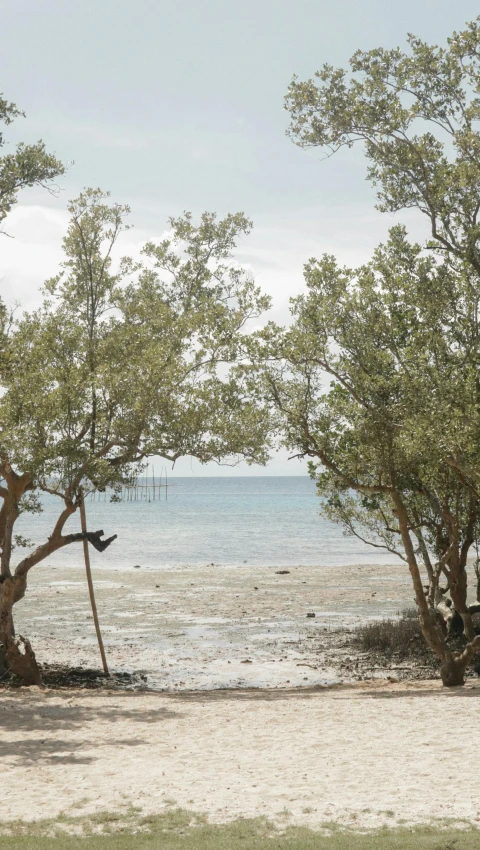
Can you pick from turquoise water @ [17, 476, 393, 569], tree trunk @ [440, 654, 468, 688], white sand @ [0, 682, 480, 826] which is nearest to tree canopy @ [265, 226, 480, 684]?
tree trunk @ [440, 654, 468, 688]

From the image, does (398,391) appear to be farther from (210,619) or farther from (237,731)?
(210,619)

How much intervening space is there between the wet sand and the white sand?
4075 mm

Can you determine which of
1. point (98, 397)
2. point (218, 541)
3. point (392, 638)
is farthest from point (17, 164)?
point (218, 541)

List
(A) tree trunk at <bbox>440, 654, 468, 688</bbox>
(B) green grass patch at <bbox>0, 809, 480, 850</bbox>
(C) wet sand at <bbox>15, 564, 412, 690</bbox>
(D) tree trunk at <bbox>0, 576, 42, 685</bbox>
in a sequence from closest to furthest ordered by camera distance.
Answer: (B) green grass patch at <bbox>0, 809, 480, 850</bbox> < (A) tree trunk at <bbox>440, 654, 468, 688</bbox> < (D) tree trunk at <bbox>0, 576, 42, 685</bbox> < (C) wet sand at <bbox>15, 564, 412, 690</bbox>

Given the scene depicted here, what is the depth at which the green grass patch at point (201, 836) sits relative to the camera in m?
7.57

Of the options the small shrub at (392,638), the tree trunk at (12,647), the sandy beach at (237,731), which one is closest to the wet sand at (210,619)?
the sandy beach at (237,731)

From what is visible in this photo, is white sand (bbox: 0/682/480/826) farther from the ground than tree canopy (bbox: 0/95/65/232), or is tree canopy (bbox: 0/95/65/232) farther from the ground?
tree canopy (bbox: 0/95/65/232)

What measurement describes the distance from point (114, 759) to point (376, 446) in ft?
27.3

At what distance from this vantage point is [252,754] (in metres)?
11.6

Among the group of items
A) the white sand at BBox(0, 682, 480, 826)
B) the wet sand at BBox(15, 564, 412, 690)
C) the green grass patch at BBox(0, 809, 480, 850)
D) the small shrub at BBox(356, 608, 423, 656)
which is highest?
the green grass patch at BBox(0, 809, 480, 850)

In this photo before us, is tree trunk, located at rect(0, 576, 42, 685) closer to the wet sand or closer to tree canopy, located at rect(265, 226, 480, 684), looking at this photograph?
the wet sand

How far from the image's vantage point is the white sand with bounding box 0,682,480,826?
9094 mm

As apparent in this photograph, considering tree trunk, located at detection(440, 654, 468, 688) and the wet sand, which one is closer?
tree trunk, located at detection(440, 654, 468, 688)

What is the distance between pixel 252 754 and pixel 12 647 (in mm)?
8515
